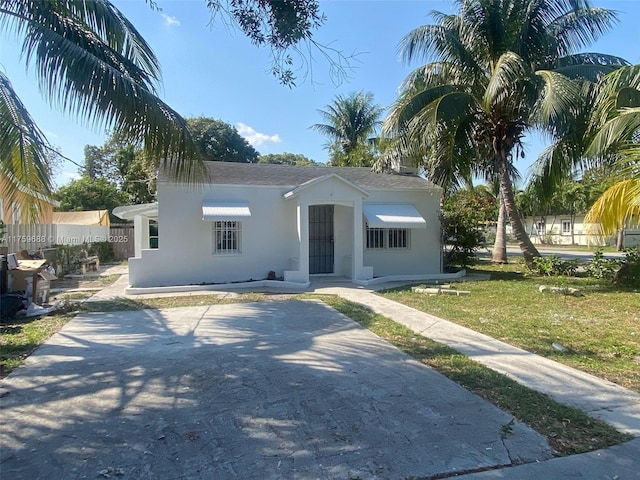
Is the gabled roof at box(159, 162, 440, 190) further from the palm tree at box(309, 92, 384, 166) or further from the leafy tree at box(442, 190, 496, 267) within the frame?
the palm tree at box(309, 92, 384, 166)

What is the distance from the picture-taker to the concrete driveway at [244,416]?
3.41 m

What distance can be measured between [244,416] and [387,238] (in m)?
→ 12.9

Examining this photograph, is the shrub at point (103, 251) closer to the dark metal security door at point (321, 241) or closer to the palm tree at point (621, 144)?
the dark metal security door at point (321, 241)

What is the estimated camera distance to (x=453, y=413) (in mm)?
4352

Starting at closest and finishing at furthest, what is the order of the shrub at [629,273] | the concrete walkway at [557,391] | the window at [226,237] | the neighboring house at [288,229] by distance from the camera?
the concrete walkway at [557,391], the shrub at [629,273], the neighboring house at [288,229], the window at [226,237]

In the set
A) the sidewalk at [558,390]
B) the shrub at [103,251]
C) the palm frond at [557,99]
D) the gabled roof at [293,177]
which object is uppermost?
the palm frond at [557,99]

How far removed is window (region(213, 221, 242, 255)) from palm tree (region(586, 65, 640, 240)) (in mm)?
10819

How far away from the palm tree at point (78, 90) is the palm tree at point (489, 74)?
9845 mm

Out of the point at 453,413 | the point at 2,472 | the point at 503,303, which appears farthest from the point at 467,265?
the point at 2,472

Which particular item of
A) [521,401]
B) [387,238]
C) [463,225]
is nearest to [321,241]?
[387,238]

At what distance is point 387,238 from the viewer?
16531 millimetres

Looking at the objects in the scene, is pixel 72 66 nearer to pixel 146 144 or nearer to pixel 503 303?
pixel 146 144

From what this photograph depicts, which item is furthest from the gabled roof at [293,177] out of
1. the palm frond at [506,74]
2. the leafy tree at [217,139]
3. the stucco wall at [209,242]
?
the leafy tree at [217,139]

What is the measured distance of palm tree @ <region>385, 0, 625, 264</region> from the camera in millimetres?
13992
